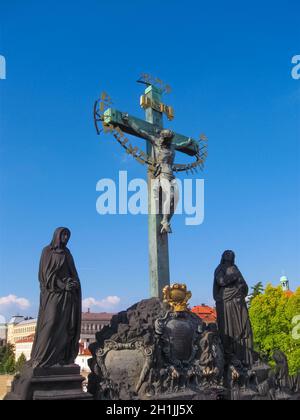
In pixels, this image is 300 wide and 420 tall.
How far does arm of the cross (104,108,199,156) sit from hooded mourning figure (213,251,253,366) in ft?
14.5

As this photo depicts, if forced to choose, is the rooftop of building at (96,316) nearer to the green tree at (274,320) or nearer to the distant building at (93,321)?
the distant building at (93,321)

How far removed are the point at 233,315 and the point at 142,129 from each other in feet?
18.0

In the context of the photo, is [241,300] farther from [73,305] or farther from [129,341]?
[73,305]

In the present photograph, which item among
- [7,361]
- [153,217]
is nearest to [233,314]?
[153,217]

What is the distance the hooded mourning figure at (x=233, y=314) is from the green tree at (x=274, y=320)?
1476 cm

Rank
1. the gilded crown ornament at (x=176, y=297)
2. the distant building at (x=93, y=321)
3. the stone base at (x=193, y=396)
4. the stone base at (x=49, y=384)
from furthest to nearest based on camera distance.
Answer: the distant building at (x=93, y=321) → the gilded crown ornament at (x=176, y=297) → the stone base at (x=193, y=396) → the stone base at (x=49, y=384)

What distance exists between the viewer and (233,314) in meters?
9.60

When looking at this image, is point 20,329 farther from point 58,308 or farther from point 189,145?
point 58,308

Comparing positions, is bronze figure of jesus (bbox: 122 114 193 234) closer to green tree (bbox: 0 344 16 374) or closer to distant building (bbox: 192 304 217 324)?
distant building (bbox: 192 304 217 324)

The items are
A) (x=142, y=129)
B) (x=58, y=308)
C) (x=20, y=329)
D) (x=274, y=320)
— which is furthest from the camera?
(x=20, y=329)

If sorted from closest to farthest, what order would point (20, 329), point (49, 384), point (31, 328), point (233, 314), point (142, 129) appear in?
point (49, 384) → point (233, 314) → point (142, 129) → point (31, 328) → point (20, 329)

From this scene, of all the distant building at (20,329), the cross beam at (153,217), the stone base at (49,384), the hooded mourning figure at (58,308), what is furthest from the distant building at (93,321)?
the stone base at (49,384)

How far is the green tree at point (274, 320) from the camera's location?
77.0 feet
